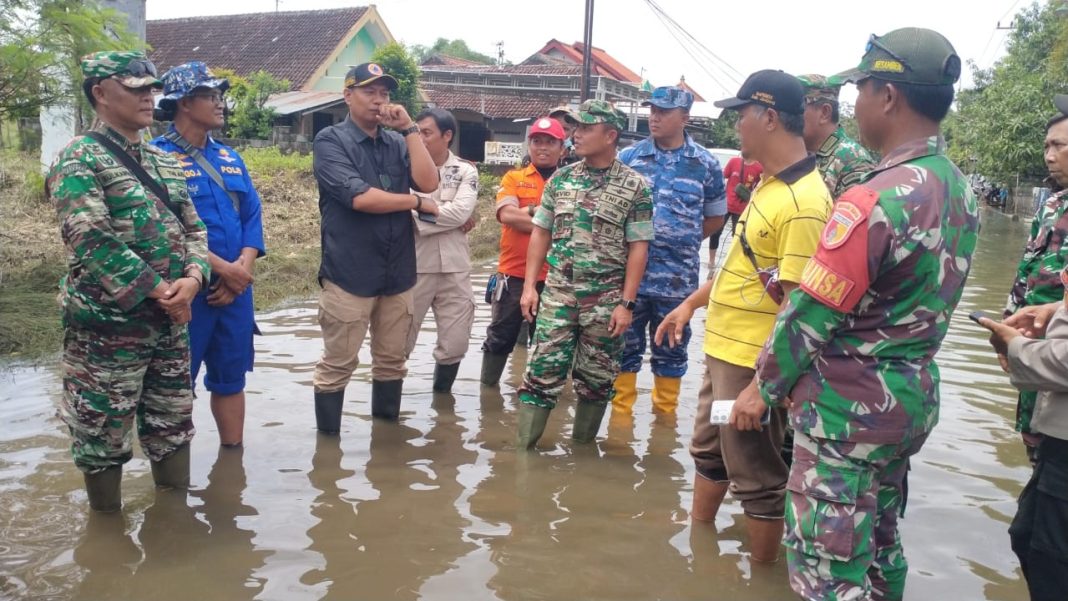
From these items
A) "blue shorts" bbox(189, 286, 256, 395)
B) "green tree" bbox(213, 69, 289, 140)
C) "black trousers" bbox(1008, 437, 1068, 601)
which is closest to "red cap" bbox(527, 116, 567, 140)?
"blue shorts" bbox(189, 286, 256, 395)

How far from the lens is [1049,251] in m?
3.41

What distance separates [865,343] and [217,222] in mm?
3205

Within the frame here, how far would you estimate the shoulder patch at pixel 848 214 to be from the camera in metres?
2.43

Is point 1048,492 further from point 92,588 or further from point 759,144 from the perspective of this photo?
point 92,588

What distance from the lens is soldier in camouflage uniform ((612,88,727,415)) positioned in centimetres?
543

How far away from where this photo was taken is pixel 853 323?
2.56 m

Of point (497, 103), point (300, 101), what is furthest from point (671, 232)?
point (497, 103)

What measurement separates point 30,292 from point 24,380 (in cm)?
197

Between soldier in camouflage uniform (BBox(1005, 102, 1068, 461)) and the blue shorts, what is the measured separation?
3.56 meters

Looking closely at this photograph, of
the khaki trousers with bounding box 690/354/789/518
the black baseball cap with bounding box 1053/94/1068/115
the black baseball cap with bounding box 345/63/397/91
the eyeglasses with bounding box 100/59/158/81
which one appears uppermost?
the black baseball cap with bounding box 345/63/397/91

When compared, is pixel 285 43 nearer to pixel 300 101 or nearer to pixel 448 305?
pixel 300 101

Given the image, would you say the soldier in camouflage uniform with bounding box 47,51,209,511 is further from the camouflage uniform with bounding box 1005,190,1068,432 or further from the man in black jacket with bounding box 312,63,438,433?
the camouflage uniform with bounding box 1005,190,1068,432

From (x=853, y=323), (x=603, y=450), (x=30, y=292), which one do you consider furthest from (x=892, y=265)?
(x=30, y=292)

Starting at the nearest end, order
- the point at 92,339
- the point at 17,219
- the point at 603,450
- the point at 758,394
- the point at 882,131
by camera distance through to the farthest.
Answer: the point at 882,131, the point at 758,394, the point at 92,339, the point at 603,450, the point at 17,219
